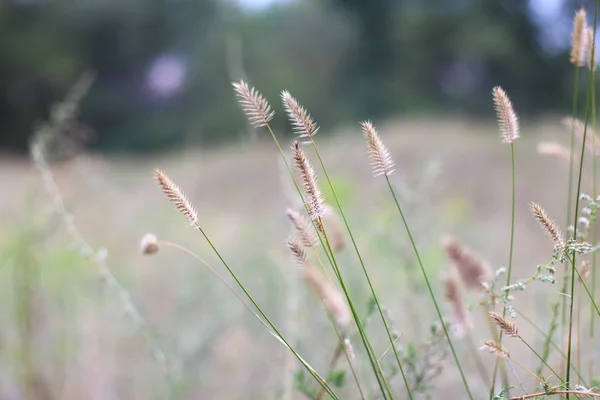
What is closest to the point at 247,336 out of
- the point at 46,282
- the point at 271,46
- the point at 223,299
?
the point at 223,299

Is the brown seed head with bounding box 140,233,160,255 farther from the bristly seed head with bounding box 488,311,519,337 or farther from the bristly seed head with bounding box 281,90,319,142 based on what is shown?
the bristly seed head with bounding box 488,311,519,337

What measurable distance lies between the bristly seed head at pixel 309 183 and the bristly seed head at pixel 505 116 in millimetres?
200

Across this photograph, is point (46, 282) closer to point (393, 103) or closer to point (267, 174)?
point (267, 174)

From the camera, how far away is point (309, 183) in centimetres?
58

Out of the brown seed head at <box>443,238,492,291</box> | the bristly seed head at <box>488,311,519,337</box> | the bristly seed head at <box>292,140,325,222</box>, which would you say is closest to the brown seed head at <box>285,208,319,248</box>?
the bristly seed head at <box>292,140,325,222</box>

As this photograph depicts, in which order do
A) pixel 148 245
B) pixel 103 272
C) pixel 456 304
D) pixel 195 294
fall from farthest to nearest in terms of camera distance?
pixel 195 294 < pixel 103 272 < pixel 456 304 < pixel 148 245

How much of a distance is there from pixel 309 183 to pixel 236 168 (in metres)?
6.56

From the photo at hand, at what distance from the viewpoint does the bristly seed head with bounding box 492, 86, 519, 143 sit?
638 mm

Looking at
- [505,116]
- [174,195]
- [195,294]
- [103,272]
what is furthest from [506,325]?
[195,294]

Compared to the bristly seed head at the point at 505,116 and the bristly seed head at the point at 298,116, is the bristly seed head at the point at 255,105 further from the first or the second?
the bristly seed head at the point at 505,116

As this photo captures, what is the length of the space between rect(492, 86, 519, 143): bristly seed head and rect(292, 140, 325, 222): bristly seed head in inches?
7.9

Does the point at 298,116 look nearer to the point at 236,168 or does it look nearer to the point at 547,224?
the point at 547,224

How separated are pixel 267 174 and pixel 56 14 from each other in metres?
7.01

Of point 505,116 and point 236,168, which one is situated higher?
point 236,168
